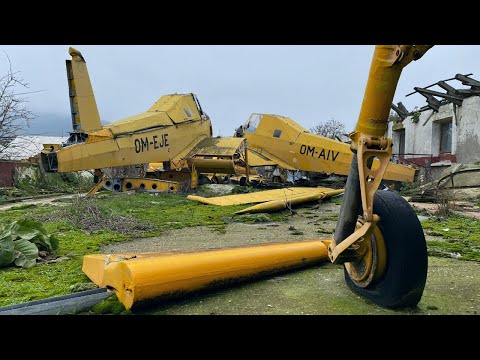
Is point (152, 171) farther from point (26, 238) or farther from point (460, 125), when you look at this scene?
point (460, 125)

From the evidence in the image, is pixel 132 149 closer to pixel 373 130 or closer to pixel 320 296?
pixel 320 296

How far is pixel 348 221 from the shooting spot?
293 cm

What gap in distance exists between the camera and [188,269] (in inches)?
118

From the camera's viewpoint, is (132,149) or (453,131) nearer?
(132,149)

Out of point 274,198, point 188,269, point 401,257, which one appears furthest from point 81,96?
point 401,257

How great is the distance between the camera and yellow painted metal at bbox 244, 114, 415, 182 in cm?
1315

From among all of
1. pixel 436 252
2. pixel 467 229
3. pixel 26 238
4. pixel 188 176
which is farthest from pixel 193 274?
pixel 188 176

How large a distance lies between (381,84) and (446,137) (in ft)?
55.8

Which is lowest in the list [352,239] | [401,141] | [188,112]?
[352,239]

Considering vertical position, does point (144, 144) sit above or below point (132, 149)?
above

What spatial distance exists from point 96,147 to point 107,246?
264 inches

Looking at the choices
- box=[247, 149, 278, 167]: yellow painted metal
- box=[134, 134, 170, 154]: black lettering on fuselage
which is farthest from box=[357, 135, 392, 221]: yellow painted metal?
box=[247, 149, 278, 167]: yellow painted metal

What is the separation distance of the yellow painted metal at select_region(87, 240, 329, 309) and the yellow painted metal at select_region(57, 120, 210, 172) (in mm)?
7970

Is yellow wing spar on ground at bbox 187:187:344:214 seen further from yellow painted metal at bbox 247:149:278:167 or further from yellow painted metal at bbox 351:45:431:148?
yellow painted metal at bbox 351:45:431:148
